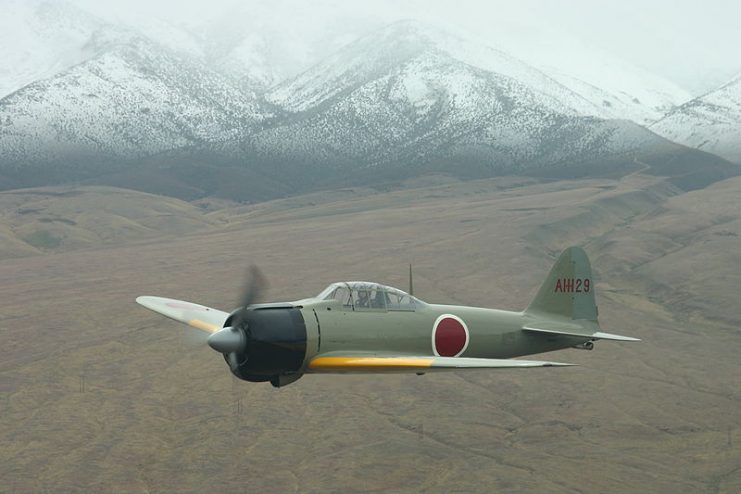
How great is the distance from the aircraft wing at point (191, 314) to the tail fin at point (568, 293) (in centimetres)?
1349

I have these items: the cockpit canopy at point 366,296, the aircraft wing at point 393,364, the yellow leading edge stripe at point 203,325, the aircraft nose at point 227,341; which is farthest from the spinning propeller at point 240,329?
the yellow leading edge stripe at point 203,325

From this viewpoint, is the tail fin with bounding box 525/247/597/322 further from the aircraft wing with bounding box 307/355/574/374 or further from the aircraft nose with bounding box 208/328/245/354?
the aircraft nose with bounding box 208/328/245/354

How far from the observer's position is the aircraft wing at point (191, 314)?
33.6 meters

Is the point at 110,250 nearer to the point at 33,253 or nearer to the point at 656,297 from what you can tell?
the point at 33,253

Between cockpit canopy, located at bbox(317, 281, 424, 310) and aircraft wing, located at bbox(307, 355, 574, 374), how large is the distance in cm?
219

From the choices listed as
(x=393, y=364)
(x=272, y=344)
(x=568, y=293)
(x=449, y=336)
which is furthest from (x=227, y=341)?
(x=568, y=293)

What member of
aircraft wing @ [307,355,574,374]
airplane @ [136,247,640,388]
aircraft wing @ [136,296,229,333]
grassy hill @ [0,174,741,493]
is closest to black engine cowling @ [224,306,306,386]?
airplane @ [136,247,640,388]

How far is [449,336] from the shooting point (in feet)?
102

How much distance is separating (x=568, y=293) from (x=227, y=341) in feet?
54.6

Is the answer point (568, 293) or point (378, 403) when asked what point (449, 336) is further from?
point (378, 403)

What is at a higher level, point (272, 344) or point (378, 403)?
point (272, 344)

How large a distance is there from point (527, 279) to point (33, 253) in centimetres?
11551

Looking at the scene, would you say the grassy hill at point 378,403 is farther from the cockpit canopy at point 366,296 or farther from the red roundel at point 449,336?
the red roundel at point 449,336

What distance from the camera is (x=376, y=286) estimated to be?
97.6 feet
